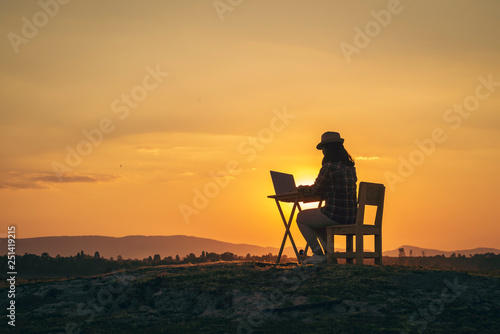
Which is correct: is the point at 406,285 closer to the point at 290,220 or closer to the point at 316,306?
the point at 316,306

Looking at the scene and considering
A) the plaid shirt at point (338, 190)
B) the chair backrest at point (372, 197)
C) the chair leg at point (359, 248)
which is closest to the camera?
the chair leg at point (359, 248)

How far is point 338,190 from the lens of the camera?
1269 cm

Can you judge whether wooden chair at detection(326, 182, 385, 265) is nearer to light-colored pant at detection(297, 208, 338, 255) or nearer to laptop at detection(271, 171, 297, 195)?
light-colored pant at detection(297, 208, 338, 255)

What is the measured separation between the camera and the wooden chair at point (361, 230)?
1225cm

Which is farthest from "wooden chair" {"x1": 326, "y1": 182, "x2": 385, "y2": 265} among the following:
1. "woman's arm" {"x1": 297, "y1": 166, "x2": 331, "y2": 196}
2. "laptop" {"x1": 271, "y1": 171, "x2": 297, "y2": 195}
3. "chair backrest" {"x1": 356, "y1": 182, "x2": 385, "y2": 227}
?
"laptop" {"x1": 271, "y1": 171, "x2": 297, "y2": 195}

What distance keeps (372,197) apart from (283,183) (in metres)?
2.44

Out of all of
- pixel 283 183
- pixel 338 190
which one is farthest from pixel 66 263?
pixel 338 190

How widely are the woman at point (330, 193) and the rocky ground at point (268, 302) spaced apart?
4.94 ft

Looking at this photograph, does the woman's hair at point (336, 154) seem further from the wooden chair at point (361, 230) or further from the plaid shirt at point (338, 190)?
the wooden chair at point (361, 230)

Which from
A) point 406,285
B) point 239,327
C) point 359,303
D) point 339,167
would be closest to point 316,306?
point 359,303

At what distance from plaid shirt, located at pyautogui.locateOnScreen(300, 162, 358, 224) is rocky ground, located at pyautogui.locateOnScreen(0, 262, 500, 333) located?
1.58m

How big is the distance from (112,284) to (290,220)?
457cm

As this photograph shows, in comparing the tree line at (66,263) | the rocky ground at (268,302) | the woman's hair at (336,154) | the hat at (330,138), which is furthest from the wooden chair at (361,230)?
the tree line at (66,263)

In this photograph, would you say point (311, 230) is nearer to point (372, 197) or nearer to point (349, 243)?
point (349, 243)
